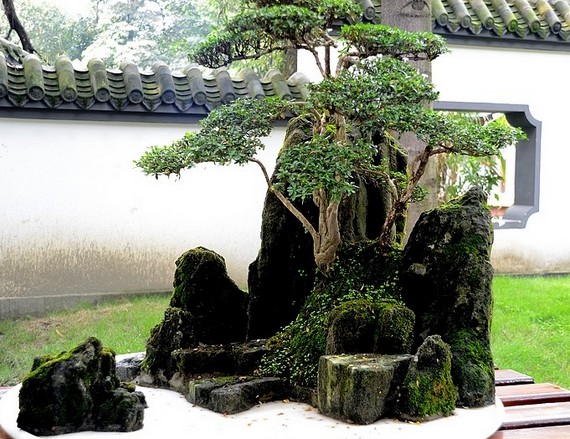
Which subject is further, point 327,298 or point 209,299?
point 209,299

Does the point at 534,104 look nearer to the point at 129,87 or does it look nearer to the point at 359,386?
the point at 129,87

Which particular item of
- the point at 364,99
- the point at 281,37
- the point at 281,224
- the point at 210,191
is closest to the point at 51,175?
the point at 210,191

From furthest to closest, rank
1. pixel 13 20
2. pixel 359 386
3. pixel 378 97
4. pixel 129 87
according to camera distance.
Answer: pixel 13 20
pixel 129 87
pixel 378 97
pixel 359 386

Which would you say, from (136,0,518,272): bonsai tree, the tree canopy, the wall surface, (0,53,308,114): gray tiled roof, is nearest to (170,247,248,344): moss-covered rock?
(136,0,518,272): bonsai tree

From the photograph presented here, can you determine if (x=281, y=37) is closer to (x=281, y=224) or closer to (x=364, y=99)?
(x=364, y=99)

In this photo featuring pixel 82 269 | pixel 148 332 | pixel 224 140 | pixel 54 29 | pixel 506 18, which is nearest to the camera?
pixel 224 140

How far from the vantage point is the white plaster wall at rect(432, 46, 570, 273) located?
720 centimetres

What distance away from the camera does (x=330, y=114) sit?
9.40 ft

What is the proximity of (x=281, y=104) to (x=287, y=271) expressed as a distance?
0.76m

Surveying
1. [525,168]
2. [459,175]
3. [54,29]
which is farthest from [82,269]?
[54,29]

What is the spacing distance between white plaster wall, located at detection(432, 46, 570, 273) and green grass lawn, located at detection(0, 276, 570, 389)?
1154mm

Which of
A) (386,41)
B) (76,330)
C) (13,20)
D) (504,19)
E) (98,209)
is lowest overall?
(76,330)

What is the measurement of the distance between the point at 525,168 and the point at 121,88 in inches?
151

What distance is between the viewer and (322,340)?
293 centimetres
